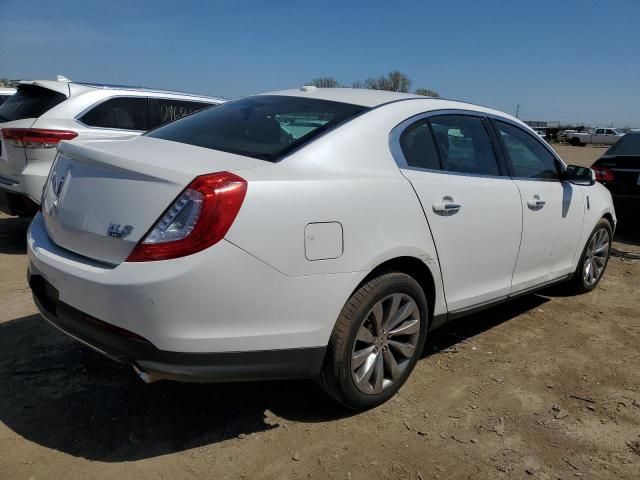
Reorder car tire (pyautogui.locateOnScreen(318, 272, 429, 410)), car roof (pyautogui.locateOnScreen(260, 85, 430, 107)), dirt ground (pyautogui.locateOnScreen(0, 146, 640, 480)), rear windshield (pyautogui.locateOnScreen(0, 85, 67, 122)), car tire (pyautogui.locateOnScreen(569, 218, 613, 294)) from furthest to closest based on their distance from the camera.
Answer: rear windshield (pyautogui.locateOnScreen(0, 85, 67, 122)) < car tire (pyautogui.locateOnScreen(569, 218, 613, 294)) < car roof (pyautogui.locateOnScreen(260, 85, 430, 107)) < car tire (pyautogui.locateOnScreen(318, 272, 429, 410)) < dirt ground (pyautogui.locateOnScreen(0, 146, 640, 480))

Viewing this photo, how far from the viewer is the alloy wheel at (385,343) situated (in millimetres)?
2777

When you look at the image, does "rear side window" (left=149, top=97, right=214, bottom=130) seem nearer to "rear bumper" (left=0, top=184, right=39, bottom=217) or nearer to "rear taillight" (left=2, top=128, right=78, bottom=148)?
"rear taillight" (left=2, top=128, right=78, bottom=148)

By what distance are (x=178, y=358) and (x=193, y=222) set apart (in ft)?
1.79

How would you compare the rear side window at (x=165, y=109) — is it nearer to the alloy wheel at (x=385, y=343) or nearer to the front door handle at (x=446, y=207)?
the front door handle at (x=446, y=207)

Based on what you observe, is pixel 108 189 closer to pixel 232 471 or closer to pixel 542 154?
pixel 232 471

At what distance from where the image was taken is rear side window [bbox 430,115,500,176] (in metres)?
3.29

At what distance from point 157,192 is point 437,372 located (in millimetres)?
2097

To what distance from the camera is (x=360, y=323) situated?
266cm

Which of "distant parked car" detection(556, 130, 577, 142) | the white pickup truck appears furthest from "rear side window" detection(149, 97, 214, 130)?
"distant parked car" detection(556, 130, 577, 142)

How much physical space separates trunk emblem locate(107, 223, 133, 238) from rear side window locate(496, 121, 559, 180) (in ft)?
8.51

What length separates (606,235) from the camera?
5090 millimetres

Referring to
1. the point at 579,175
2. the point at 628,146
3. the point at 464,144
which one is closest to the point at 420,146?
the point at 464,144

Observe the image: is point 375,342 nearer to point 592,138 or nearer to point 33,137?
point 33,137

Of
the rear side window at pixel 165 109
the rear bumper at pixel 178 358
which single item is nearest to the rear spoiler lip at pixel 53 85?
the rear side window at pixel 165 109
